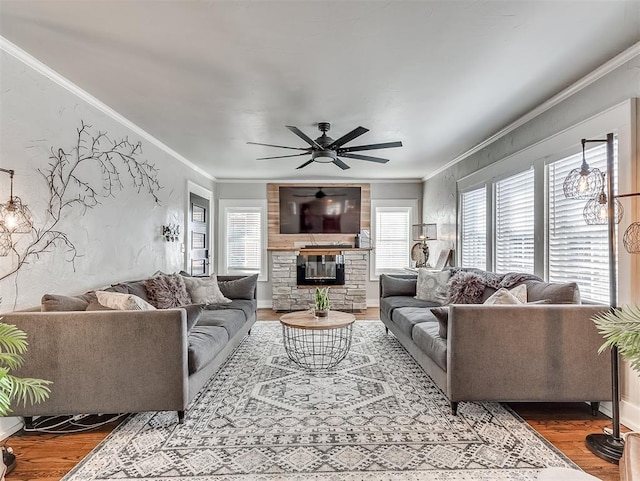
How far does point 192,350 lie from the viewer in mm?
2662

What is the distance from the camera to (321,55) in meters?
2.51

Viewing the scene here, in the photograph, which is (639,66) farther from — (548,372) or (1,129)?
(1,129)

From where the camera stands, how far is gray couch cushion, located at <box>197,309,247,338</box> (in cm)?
356

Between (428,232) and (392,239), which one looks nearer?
(428,232)

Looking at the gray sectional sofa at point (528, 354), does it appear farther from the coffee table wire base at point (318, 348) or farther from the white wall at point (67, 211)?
the white wall at point (67, 211)

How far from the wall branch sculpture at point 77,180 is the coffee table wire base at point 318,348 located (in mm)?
2119

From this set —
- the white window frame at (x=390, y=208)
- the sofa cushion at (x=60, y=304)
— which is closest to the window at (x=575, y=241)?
the sofa cushion at (x=60, y=304)

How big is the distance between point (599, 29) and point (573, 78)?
708mm

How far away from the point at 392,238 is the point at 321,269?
1.60m

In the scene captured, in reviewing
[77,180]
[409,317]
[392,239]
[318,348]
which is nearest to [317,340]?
[318,348]

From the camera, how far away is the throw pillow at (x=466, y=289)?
12.2ft

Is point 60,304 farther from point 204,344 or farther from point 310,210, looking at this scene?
point 310,210

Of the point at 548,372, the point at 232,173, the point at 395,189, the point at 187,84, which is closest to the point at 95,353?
the point at 187,84

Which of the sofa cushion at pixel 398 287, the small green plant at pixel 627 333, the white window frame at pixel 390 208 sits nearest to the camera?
the small green plant at pixel 627 333
